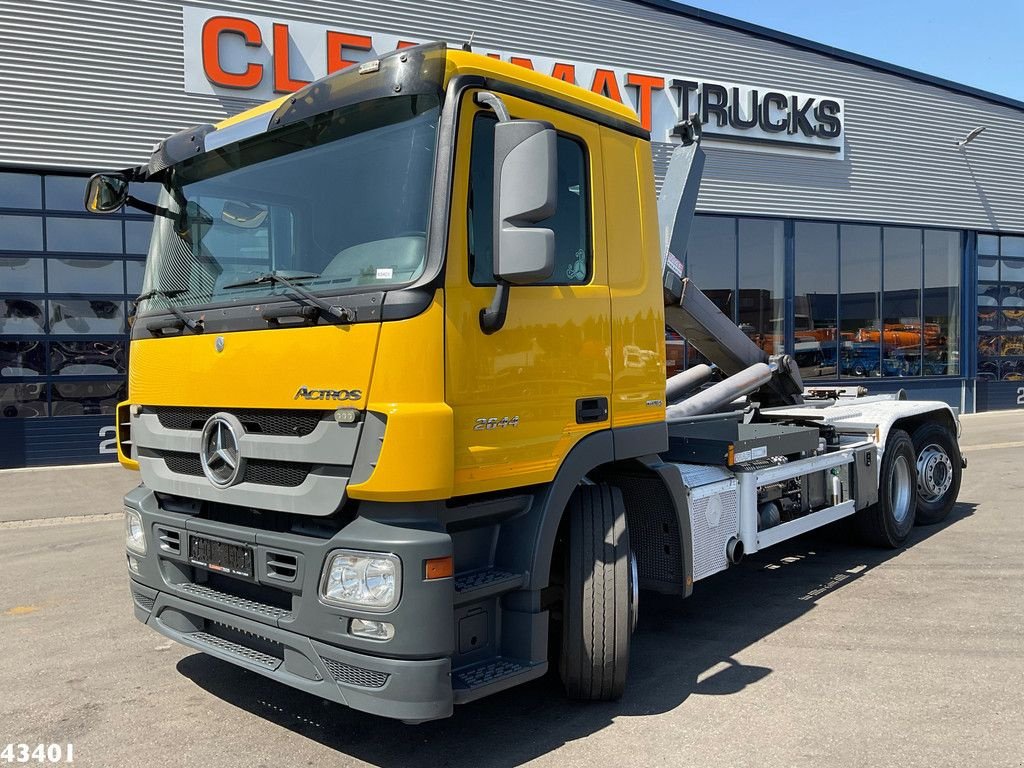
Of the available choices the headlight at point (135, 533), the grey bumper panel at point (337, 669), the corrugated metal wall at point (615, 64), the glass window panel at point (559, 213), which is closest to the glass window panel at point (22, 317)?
the corrugated metal wall at point (615, 64)

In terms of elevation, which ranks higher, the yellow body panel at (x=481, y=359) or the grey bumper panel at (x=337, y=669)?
the yellow body panel at (x=481, y=359)

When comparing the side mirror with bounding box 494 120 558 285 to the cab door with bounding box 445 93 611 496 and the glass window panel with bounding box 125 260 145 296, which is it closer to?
the cab door with bounding box 445 93 611 496

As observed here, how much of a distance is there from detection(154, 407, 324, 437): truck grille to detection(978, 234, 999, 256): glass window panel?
69.7ft

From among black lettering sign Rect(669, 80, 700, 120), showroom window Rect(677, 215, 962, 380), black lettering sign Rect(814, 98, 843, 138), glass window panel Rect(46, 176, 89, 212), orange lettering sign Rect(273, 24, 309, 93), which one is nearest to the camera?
glass window panel Rect(46, 176, 89, 212)

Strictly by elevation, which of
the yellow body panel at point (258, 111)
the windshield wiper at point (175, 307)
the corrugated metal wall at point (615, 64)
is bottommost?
the windshield wiper at point (175, 307)

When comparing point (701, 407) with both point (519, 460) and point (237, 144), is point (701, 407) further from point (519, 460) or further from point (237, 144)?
point (237, 144)

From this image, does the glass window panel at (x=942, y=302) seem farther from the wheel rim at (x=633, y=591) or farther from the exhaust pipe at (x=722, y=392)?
the wheel rim at (x=633, y=591)

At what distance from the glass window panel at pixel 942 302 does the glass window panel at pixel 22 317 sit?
18.2m

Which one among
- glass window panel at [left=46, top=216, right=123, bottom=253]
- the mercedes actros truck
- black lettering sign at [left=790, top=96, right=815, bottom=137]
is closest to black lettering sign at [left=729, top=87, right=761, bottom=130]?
black lettering sign at [left=790, top=96, right=815, bottom=137]

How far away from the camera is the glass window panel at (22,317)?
40.6 ft

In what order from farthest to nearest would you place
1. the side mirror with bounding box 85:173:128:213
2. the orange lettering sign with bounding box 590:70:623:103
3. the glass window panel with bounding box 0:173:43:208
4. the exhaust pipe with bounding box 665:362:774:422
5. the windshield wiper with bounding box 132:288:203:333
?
the orange lettering sign with bounding box 590:70:623:103 → the glass window panel with bounding box 0:173:43:208 → the exhaust pipe with bounding box 665:362:774:422 → the side mirror with bounding box 85:173:128:213 → the windshield wiper with bounding box 132:288:203:333

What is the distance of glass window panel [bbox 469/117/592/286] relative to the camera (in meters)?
3.30

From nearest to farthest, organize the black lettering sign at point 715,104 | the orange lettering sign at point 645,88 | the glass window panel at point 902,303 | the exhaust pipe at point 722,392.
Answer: the exhaust pipe at point 722,392 → the orange lettering sign at point 645,88 → the black lettering sign at point 715,104 → the glass window panel at point 902,303

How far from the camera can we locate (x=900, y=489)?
Answer: 284 inches
